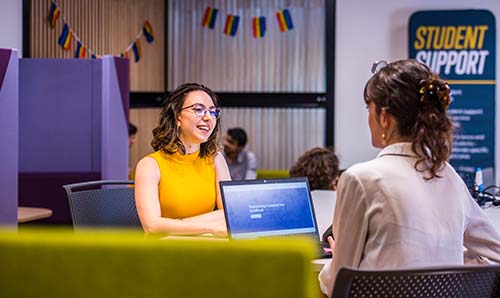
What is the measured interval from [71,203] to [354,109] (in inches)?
178

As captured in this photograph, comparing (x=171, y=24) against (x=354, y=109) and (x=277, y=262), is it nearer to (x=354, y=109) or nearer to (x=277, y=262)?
(x=354, y=109)

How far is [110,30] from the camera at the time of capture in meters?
7.53

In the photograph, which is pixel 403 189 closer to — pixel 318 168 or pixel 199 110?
pixel 199 110

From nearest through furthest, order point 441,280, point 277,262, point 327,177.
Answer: point 277,262, point 441,280, point 327,177

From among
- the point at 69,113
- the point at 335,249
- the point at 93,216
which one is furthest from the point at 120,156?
the point at 335,249

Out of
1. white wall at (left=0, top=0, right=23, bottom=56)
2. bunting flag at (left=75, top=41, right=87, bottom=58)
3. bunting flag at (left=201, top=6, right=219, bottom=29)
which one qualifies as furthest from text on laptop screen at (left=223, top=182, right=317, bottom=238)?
bunting flag at (left=201, top=6, right=219, bottom=29)

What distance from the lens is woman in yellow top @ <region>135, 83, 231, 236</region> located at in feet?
11.2

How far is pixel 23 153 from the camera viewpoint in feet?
18.3

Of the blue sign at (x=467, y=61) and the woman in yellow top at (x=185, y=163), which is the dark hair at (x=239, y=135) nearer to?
the blue sign at (x=467, y=61)

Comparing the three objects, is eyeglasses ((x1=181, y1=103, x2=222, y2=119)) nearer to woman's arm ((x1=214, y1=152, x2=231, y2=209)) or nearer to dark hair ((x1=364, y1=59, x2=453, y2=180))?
woman's arm ((x1=214, y1=152, x2=231, y2=209))

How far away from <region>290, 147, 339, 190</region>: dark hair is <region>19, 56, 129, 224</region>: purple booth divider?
1441 millimetres

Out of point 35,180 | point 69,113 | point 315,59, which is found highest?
point 315,59

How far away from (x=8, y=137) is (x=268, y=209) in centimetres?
232

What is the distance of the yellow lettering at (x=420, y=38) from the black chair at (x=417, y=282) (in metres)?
5.30
